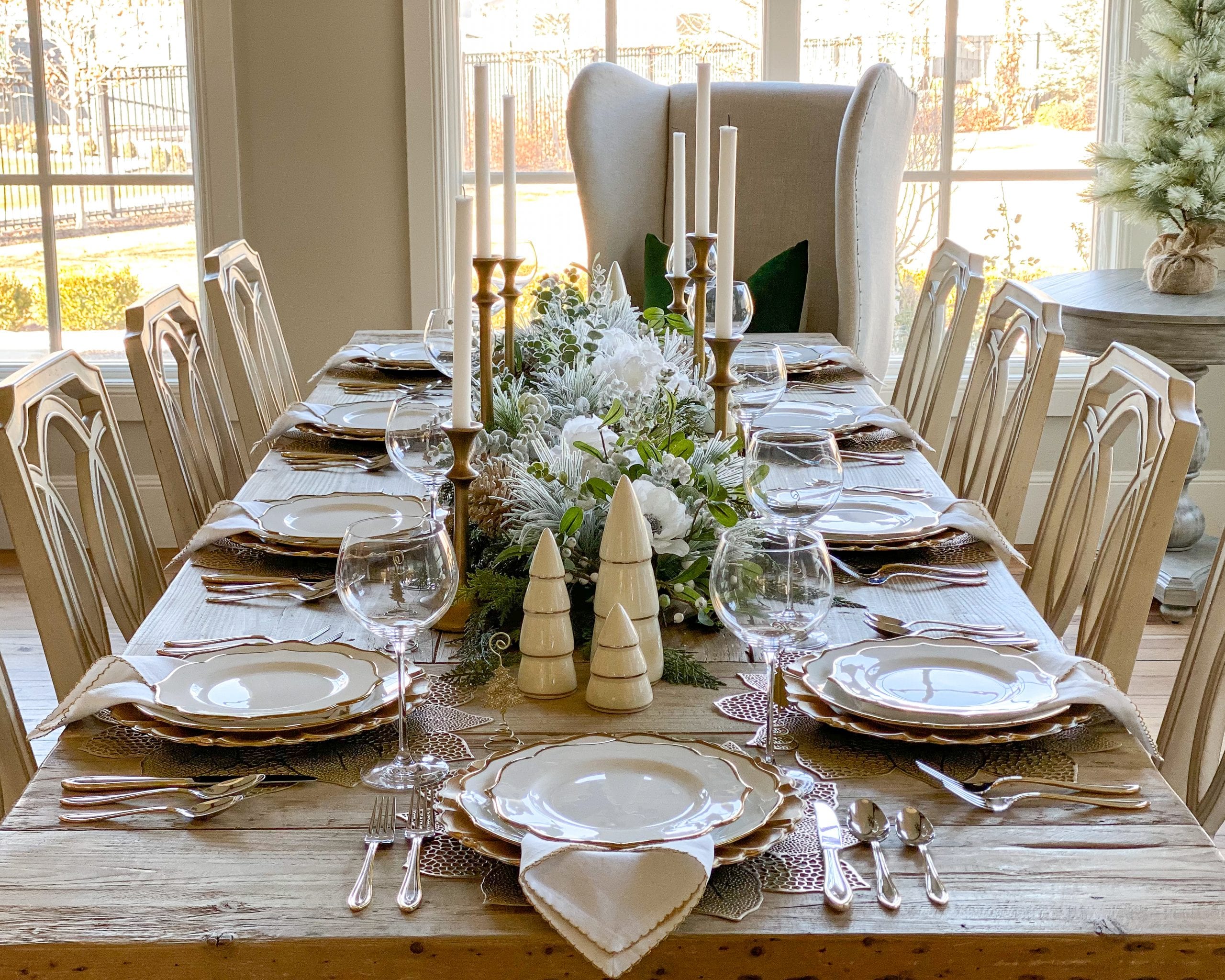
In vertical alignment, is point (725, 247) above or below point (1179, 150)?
below

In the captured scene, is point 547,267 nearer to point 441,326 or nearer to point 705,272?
point 441,326

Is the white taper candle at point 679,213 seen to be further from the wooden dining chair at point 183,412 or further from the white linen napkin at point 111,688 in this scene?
the white linen napkin at point 111,688

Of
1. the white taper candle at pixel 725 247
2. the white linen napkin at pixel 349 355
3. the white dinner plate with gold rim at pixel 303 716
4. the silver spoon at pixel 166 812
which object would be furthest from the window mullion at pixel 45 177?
the silver spoon at pixel 166 812

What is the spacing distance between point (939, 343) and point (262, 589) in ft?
5.54

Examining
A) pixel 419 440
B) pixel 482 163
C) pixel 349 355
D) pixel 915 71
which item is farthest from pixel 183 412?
pixel 915 71

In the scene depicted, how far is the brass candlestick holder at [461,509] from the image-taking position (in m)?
1.24

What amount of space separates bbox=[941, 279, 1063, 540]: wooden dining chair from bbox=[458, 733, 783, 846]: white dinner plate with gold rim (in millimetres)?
1101

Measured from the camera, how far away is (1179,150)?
3.22 m

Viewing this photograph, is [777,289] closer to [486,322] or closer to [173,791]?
[486,322]

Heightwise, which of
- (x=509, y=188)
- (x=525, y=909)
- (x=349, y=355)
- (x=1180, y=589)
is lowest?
(x=1180, y=589)

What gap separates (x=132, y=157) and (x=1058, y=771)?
3599 millimetres

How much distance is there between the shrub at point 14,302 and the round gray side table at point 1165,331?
9.51 ft

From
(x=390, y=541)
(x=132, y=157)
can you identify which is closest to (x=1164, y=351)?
(x=390, y=541)

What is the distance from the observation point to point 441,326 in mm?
2221
